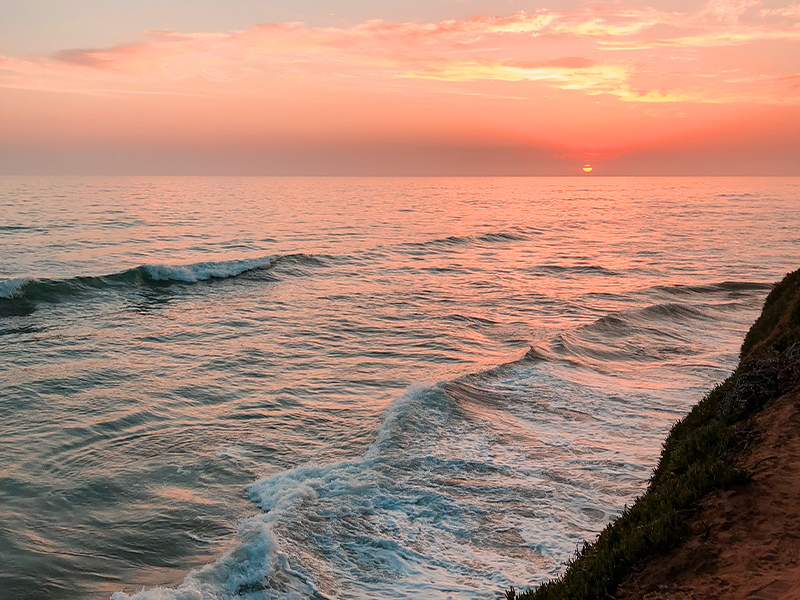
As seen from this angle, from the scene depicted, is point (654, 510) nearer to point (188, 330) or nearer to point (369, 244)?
point (188, 330)

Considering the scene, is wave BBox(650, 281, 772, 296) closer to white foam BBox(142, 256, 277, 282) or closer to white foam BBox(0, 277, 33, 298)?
white foam BBox(142, 256, 277, 282)

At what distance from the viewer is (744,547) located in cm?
571

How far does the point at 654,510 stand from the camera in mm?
6832

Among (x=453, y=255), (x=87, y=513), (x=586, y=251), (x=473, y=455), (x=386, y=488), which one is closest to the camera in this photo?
(x=87, y=513)

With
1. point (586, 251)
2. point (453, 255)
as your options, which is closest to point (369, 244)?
point (453, 255)

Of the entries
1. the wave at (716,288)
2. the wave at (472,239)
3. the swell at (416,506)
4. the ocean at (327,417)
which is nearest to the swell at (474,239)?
the wave at (472,239)

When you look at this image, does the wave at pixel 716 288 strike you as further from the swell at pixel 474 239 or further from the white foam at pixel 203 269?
the white foam at pixel 203 269

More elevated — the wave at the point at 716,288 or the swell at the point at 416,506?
the wave at the point at 716,288

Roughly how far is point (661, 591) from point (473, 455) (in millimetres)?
7029

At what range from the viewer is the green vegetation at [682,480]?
6117mm

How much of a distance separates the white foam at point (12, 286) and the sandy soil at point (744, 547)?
29.7m

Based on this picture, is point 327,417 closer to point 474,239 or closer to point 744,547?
point 744,547

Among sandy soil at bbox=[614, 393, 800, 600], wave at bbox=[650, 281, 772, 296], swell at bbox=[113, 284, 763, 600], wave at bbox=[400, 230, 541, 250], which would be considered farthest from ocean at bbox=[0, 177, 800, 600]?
wave at bbox=[400, 230, 541, 250]

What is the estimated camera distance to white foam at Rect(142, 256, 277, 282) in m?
34.3
